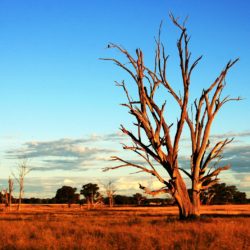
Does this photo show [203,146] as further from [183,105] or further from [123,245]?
[123,245]

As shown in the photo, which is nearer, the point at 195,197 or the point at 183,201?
the point at 183,201

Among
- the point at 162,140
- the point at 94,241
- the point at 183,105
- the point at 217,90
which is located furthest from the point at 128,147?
the point at 94,241

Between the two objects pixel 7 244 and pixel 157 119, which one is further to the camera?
pixel 157 119

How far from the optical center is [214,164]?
2172 centimetres

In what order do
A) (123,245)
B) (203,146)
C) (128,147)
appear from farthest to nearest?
(203,146)
(128,147)
(123,245)

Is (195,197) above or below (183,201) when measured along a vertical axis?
above

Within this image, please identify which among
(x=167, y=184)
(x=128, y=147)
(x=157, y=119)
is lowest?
(x=167, y=184)

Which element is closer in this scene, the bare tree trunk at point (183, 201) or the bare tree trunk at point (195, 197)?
the bare tree trunk at point (183, 201)

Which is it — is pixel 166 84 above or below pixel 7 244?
above

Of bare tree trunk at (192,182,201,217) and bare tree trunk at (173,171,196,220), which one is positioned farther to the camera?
bare tree trunk at (192,182,201,217)

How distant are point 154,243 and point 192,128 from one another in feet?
32.6

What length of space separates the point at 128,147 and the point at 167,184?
2.38 m

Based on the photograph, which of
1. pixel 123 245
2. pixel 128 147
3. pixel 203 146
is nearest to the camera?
pixel 123 245

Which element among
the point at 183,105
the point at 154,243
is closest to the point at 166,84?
the point at 183,105
